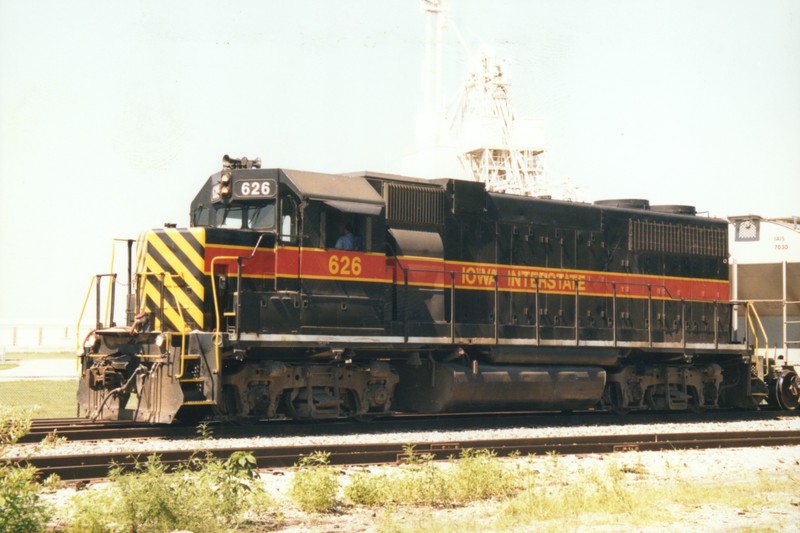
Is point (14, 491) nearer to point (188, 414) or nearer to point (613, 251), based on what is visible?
point (188, 414)

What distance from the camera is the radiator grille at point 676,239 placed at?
60.3ft

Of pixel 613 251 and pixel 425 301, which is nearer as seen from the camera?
Answer: pixel 425 301

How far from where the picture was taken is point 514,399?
15.8 meters

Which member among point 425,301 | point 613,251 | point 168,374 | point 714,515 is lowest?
point 714,515

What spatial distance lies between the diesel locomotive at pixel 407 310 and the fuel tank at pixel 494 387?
31 mm

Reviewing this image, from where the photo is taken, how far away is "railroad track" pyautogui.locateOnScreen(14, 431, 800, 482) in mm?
9414

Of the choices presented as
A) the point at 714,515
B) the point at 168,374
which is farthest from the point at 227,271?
the point at 714,515

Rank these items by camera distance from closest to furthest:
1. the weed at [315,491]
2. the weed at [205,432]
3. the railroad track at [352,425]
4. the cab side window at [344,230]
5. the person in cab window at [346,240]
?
the weed at [315,491] → the weed at [205,432] → the railroad track at [352,425] → the cab side window at [344,230] → the person in cab window at [346,240]

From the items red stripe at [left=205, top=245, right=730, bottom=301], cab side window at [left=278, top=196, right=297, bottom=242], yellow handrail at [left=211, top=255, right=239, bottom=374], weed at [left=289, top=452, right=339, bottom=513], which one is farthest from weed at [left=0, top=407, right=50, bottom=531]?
cab side window at [left=278, top=196, right=297, bottom=242]

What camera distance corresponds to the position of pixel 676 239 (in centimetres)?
1905

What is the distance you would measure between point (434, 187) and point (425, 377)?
126 inches

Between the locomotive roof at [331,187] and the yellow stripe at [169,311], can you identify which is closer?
the yellow stripe at [169,311]

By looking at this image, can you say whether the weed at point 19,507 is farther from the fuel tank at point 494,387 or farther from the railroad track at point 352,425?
the fuel tank at point 494,387

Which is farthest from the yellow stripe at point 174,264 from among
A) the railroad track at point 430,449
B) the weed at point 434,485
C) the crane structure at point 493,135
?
the crane structure at point 493,135
